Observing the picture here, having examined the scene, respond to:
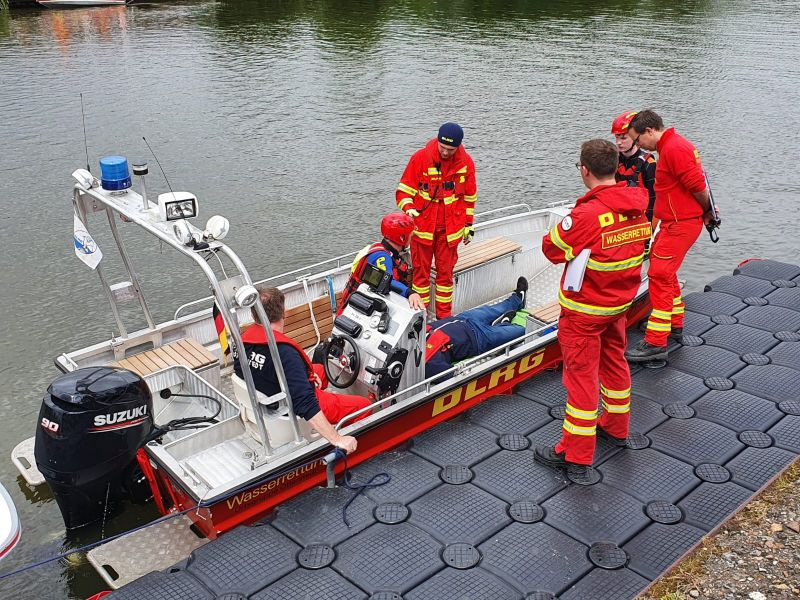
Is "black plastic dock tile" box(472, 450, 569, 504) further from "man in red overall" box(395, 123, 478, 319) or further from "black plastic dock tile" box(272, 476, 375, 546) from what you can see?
"man in red overall" box(395, 123, 478, 319)

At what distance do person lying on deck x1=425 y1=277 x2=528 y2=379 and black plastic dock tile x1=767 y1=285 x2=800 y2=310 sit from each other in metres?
2.52

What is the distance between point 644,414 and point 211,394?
10.1ft

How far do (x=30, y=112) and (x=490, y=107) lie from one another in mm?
9128

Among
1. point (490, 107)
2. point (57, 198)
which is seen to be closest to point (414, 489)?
point (57, 198)

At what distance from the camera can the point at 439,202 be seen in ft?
20.7

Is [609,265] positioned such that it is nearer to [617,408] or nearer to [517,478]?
[617,408]

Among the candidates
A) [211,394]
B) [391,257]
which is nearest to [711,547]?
[391,257]

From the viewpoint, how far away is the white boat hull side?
11.8 ft

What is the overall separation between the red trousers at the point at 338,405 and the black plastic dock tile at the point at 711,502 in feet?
6.69

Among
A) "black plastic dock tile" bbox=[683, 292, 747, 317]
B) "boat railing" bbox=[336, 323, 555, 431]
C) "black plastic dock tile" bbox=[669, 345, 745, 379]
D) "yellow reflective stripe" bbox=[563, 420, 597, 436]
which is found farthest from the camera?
"black plastic dock tile" bbox=[683, 292, 747, 317]

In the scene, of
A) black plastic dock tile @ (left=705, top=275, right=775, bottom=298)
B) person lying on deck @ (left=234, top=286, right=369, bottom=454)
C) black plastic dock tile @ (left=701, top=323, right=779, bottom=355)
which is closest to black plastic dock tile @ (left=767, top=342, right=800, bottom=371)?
black plastic dock tile @ (left=701, top=323, right=779, bottom=355)

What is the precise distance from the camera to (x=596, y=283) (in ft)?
13.8

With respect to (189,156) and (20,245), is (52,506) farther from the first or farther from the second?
(189,156)

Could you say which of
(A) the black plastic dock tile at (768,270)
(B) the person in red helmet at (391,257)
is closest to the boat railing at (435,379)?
(B) the person in red helmet at (391,257)
